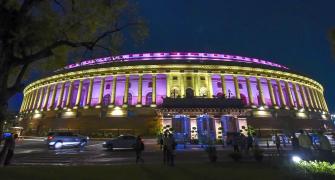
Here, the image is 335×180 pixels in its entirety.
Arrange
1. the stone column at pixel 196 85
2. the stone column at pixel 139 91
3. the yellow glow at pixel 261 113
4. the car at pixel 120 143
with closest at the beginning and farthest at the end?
the car at pixel 120 143, the stone column at pixel 139 91, the yellow glow at pixel 261 113, the stone column at pixel 196 85

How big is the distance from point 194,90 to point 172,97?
26.1ft

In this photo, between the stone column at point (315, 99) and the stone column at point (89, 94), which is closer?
the stone column at point (89, 94)

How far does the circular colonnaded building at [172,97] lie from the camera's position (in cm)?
5044

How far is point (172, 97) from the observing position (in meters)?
54.9

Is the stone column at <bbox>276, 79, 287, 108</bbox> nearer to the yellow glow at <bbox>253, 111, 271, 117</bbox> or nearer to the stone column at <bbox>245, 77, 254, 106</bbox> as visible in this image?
the yellow glow at <bbox>253, 111, 271, 117</bbox>

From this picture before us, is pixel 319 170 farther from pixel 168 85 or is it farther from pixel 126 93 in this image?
pixel 126 93

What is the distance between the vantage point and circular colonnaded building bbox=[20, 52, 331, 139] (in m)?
50.4

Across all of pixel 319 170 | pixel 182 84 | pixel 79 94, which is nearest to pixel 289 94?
pixel 182 84

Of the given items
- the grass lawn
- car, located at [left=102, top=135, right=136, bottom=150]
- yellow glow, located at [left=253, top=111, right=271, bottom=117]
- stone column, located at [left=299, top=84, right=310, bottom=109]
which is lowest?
the grass lawn

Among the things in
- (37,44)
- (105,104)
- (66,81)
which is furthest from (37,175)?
(66,81)

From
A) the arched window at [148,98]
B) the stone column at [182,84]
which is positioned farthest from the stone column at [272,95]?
the arched window at [148,98]

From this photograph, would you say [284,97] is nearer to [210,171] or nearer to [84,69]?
[84,69]

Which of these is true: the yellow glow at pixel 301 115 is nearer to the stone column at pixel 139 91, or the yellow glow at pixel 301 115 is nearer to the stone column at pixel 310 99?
the stone column at pixel 310 99

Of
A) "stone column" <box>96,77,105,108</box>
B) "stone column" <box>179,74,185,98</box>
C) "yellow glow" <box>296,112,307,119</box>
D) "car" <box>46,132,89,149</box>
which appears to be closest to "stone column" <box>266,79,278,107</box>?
"yellow glow" <box>296,112,307,119</box>
